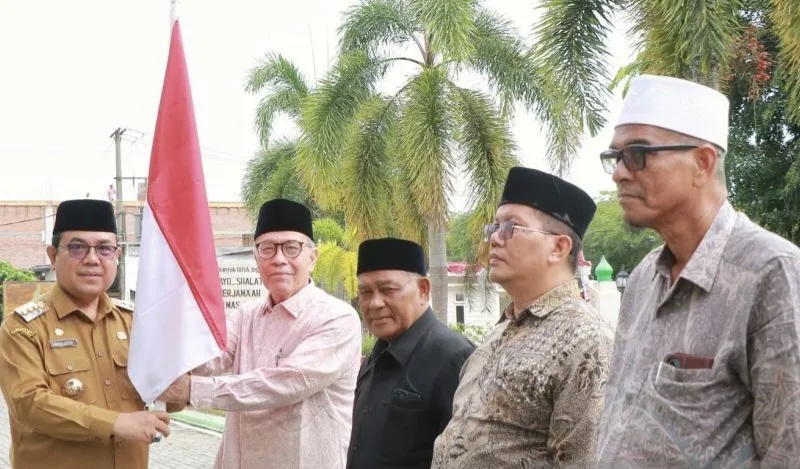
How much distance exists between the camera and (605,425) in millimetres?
2518

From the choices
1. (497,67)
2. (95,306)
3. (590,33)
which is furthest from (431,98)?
(95,306)

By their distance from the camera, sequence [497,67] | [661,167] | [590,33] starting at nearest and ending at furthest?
1. [661,167]
2. [590,33]
3. [497,67]

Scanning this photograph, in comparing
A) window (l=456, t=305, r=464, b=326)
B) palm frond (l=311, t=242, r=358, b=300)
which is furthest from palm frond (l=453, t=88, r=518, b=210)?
window (l=456, t=305, r=464, b=326)

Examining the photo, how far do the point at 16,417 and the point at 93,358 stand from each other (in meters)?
0.39

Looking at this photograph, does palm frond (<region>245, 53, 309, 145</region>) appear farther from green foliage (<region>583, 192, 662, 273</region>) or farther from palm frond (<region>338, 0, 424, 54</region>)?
green foliage (<region>583, 192, 662, 273</region>)

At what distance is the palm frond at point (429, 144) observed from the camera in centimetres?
1652

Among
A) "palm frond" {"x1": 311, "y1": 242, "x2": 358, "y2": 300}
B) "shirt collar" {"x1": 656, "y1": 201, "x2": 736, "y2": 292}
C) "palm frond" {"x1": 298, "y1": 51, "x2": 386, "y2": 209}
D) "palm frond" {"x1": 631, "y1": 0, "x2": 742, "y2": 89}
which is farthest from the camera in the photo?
"palm frond" {"x1": 311, "y1": 242, "x2": 358, "y2": 300}

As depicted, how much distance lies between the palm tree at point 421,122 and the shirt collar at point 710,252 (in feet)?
42.9

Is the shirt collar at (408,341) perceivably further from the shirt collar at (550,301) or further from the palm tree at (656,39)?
the palm tree at (656,39)

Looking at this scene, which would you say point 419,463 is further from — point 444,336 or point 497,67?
point 497,67

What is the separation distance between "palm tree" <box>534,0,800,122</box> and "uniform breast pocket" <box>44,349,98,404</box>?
8.02m

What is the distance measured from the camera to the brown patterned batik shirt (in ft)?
10.1

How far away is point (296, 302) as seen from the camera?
14.6ft

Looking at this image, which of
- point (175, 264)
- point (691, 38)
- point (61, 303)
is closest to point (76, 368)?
point (61, 303)
